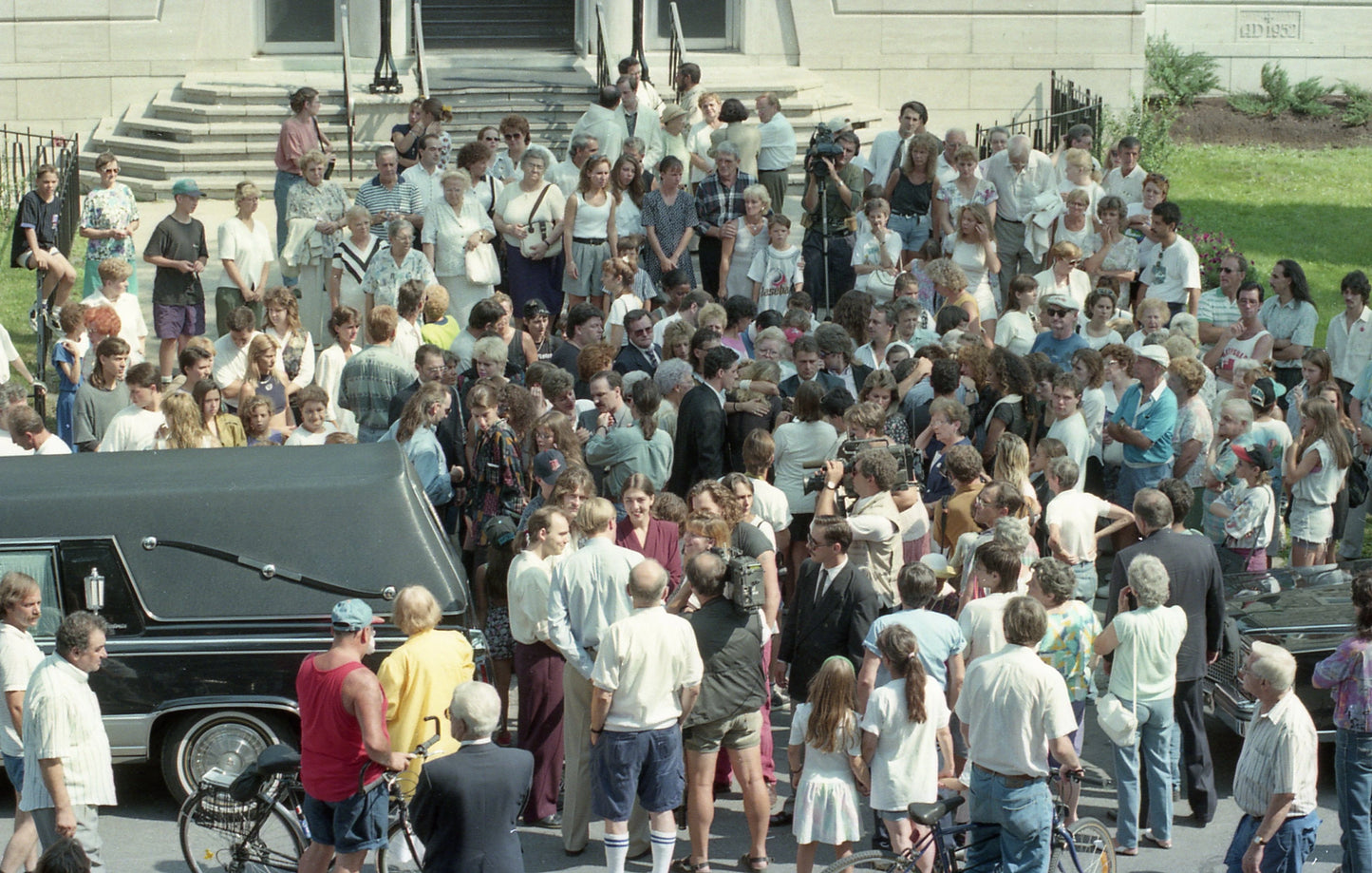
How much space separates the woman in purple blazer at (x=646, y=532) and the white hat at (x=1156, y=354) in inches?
146

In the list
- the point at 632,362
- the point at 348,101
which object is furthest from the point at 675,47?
the point at 632,362

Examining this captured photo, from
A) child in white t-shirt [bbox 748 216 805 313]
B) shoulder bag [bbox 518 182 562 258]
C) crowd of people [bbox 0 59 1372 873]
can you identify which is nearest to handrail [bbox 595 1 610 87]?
crowd of people [bbox 0 59 1372 873]

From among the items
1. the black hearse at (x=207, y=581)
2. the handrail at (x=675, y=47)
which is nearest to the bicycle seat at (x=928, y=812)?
the black hearse at (x=207, y=581)

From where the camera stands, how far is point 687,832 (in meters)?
8.93

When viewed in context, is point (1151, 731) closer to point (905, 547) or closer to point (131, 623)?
point (905, 547)

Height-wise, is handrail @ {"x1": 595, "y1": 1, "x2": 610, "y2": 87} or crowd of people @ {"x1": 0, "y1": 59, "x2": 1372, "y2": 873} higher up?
handrail @ {"x1": 595, "y1": 1, "x2": 610, "y2": 87}

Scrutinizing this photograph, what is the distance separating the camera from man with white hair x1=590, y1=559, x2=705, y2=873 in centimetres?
795

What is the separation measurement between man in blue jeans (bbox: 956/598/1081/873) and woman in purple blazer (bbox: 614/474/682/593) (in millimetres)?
2265

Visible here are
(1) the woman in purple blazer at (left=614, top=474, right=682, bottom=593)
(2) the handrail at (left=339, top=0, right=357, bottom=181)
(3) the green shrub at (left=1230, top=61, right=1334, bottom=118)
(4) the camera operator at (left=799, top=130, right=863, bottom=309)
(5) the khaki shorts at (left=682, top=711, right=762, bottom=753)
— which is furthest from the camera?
(3) the green shrub at (left=1230, top=61, right=1334, bottom=118)

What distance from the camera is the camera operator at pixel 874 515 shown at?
9.16 m

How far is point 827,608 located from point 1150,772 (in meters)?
1.80

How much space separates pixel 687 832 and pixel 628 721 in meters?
1.19

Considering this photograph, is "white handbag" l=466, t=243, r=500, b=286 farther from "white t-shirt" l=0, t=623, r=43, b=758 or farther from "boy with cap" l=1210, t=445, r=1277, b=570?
"white t-shirt" l=0, t=623, r=43, b=758

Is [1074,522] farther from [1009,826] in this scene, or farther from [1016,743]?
[1009,826]
